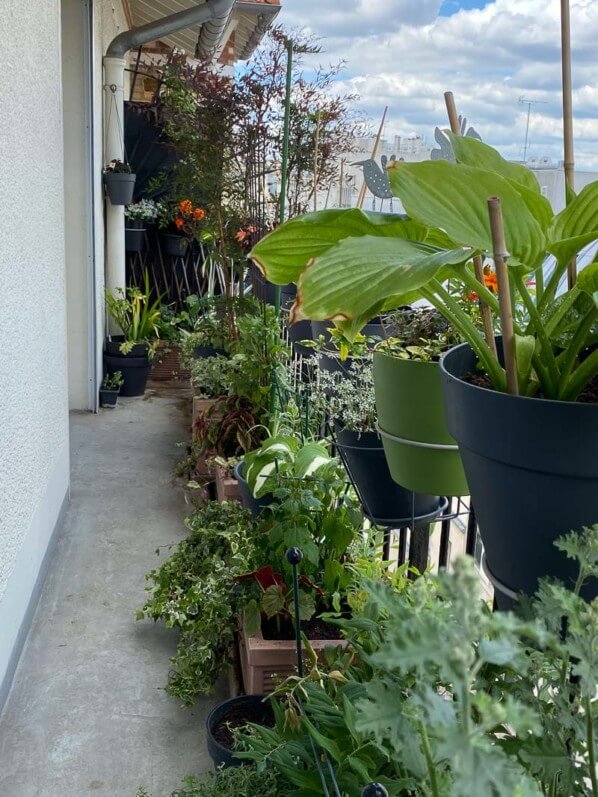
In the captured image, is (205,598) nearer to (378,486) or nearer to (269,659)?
(269,659)

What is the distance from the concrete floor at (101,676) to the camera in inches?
75.8

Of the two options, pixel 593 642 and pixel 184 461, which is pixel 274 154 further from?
pixel 593 642

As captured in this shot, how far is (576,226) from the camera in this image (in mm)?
816

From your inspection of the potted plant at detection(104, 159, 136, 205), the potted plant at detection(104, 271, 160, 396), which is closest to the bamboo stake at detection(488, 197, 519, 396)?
the potted plant at detection(104, 271, 160, 396)

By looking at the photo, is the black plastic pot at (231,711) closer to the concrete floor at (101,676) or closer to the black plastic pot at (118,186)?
the concrete floor at (101,676)

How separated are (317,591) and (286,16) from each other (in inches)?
185

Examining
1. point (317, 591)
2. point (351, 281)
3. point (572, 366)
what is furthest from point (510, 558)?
point (317, 591)

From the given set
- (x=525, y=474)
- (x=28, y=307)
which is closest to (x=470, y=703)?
(x=525, y=474)

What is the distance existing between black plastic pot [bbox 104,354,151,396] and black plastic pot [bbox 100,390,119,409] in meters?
0.28

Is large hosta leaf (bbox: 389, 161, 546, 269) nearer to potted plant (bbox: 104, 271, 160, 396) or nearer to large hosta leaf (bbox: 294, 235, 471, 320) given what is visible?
large hosta leaf (bbox: 294, 235, 471, 320)

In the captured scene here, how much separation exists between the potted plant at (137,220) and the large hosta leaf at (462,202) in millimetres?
5575

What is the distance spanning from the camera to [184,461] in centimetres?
393

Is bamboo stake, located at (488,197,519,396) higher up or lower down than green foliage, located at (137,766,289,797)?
higher up

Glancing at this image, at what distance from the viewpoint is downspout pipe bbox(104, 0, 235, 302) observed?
5.38m
